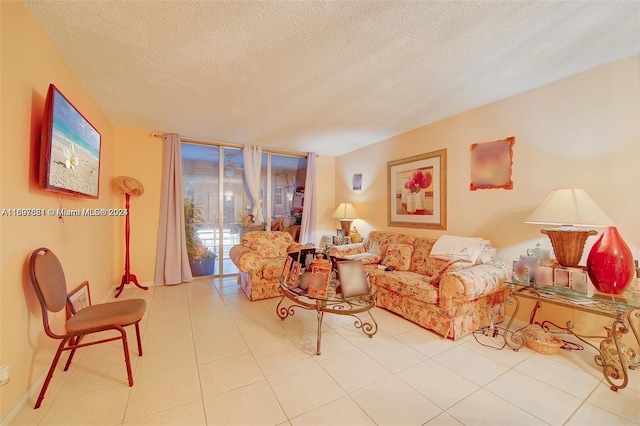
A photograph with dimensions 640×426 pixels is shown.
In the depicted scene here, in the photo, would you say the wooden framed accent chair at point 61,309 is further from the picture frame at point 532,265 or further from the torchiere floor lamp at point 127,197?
the picture frame at point 532,265

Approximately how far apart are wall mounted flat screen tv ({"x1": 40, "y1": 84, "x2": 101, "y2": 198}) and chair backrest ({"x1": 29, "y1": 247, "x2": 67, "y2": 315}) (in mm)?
440

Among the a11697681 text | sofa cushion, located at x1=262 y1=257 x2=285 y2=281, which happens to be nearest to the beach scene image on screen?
the a11697681 text

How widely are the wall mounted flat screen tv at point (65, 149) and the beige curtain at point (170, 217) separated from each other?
1482 millimetres

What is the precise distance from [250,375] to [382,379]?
929mm

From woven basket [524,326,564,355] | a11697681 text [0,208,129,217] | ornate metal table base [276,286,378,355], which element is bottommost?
woven basket [524,326,564,355]

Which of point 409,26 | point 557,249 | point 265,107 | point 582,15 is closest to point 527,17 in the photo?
point 582,15

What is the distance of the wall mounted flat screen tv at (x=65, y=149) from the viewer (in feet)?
5.10

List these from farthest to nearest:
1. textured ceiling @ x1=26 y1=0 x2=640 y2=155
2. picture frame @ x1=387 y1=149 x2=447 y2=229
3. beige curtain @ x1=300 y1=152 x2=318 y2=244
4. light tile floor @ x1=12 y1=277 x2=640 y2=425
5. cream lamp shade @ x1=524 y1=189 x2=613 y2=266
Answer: beige curtain @ x1=300 y1=152 x2=318 y2=244
picture frame @ x1=387 y1=149 x2=447 y2=229
cream lamp shade @ x1=524 y1=189 x2=613 y2=266
textured ceiling @ x1=26 y1=0 x2=640 y2=155
light tile floor @ x1=12 y1=277 x2=640 y2=425

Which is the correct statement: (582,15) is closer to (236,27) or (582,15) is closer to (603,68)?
(603,68)

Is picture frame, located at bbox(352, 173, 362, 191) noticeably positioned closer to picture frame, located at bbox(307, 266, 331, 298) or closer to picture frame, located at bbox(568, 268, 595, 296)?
picture frame, located at bbox(307, 266, 331, 298)

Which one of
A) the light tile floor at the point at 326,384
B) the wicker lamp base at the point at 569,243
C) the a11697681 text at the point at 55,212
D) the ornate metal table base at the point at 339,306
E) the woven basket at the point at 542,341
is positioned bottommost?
the light tile floor at the point at 326,384

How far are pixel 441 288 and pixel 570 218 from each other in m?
1.09

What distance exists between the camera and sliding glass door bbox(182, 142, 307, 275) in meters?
4.30

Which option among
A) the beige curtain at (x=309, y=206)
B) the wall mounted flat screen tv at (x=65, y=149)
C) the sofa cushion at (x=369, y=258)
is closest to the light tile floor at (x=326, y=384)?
the sofa cushion at (x=369, y=258)
